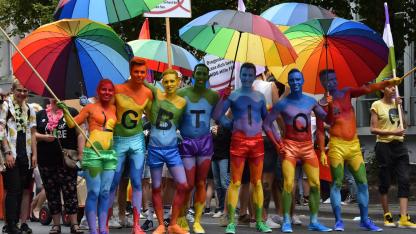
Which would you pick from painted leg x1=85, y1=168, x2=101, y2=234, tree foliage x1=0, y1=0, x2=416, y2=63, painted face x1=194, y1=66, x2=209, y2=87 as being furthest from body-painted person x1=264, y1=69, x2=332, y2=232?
tree foliage x1=0, y1=0, x2=416, y2=63

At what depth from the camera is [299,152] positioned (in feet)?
43.9

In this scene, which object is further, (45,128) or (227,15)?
(45,128)

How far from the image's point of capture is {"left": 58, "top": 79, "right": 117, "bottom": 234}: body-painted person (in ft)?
39.9

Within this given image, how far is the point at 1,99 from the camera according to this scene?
13.4 metres

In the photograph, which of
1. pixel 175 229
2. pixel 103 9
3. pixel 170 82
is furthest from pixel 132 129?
pixel 103 9

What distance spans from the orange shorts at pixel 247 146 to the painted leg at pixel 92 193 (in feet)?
6.14

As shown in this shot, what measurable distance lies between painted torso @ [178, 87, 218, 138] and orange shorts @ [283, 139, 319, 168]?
3.48ft

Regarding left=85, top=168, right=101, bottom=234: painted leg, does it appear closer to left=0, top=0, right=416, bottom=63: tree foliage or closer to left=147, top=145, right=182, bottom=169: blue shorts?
left=147, top=145, right=182, bottom=169: blue shorts

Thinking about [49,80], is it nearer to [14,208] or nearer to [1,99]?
[1,99]

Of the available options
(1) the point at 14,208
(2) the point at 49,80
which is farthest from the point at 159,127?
(1) the point at 14,208

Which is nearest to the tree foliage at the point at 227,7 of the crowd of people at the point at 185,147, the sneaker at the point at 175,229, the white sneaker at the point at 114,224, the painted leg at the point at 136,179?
the crowd of people at the point at 185,147

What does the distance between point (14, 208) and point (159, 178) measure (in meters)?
2.01

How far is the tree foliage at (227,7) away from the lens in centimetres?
2030

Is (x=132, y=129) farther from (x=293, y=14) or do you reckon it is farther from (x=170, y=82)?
(x=293, y=14)
